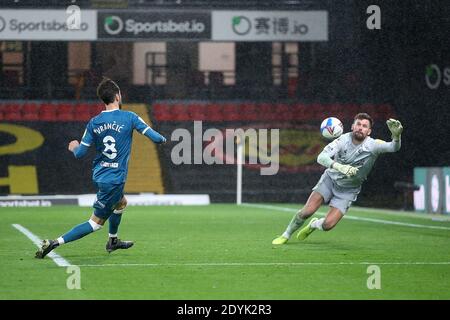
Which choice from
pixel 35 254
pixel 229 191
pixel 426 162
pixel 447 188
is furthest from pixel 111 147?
pixel 426 162

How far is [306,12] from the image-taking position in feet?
113

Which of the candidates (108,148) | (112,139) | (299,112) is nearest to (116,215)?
(108,148)

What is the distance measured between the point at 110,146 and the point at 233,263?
6.42 ft

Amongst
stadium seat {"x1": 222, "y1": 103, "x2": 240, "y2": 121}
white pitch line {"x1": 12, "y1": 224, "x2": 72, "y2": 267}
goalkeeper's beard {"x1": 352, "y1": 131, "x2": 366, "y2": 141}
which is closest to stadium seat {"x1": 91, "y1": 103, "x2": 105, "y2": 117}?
stadium seat {"x1": 222, "y1": 103, "x2": 240, "y2": 121}

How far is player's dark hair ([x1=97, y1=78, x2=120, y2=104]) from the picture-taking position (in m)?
12.1

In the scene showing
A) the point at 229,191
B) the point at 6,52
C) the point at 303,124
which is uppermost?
the point at 6,52

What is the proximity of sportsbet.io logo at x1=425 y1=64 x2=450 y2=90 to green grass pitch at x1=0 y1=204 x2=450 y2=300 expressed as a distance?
53.1ft

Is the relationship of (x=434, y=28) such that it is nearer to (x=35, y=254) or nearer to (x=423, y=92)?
(x=423, y=92)

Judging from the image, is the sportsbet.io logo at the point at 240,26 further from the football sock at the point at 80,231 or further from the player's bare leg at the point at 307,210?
the football sock at the point at 80,231

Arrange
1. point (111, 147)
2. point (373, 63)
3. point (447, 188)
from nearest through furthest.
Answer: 1. point (111, 147)
2. point (447, 188)
3. point (373, 63)

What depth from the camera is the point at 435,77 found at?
1410 inches
